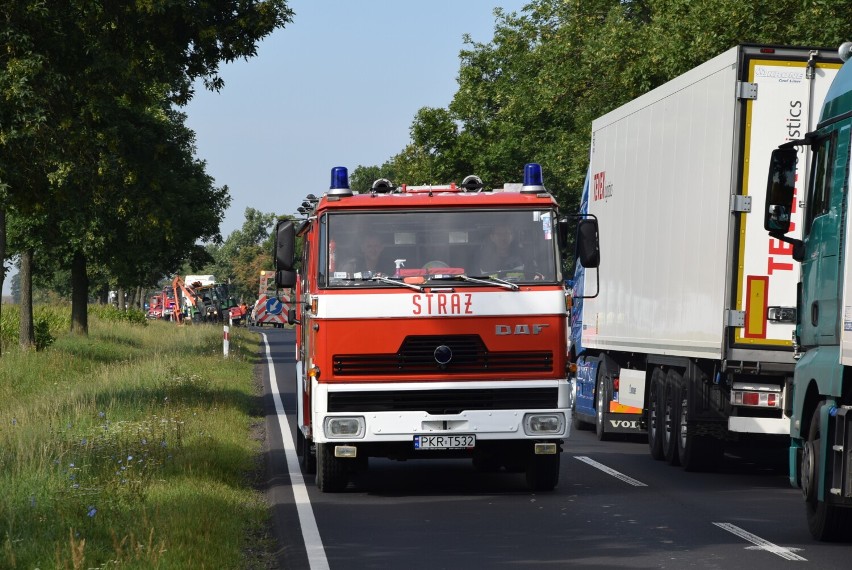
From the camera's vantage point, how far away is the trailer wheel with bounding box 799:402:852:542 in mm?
10617

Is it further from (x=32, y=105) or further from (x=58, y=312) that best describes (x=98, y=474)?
(x=58, y=312)

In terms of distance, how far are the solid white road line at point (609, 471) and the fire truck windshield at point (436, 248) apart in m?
2.58

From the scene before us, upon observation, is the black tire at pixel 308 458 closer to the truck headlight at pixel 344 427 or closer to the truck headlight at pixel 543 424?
the truck headlight at pixel 344 427

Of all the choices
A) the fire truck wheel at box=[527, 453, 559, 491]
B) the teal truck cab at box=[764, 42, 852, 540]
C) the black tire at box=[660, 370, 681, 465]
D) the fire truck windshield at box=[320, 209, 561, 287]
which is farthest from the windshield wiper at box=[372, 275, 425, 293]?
the black tire at box=[660, 370, 681, 465]

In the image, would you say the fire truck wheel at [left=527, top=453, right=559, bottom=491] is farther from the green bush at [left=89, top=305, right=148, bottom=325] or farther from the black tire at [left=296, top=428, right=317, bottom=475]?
the green bush at [left=89, top=305, right=148, bottom=325]

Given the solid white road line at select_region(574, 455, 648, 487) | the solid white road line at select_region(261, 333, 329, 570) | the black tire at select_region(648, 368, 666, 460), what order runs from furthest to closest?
the black tire at select_region(648, 368, 666, 460)
the solid white road line at select_region(574, 455, 648, 487)
the solid white road line at select_region(261, 333, 329, 570)

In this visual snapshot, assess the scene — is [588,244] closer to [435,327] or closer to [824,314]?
[435,327]

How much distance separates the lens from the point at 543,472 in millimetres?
14039

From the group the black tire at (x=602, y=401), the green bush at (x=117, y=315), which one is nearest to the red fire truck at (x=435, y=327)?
the black tire at (x=602, y=401)

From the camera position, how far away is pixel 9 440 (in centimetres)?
1493

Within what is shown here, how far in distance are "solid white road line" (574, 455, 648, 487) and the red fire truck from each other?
169cm

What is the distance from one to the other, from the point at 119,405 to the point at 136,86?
15.8 feet

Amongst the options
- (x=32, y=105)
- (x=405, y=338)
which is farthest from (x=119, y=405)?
(x=405, y=338)

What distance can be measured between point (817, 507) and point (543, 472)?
3.66m
